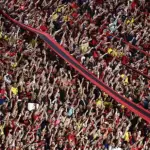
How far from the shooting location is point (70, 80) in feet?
9.69

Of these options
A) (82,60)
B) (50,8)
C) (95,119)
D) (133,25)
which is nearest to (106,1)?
(133,25)

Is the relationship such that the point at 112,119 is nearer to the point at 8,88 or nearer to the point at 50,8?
the point at 8,88

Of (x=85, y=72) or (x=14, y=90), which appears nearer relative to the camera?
(x=14, y=90)

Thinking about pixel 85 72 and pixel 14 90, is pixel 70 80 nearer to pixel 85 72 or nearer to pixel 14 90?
pixel 85 72

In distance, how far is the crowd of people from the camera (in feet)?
8.51

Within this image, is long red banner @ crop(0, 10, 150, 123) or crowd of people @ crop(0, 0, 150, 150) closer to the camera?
crowd of people @ crop(0, 0, 150, 150)

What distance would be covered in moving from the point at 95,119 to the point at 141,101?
47 centimetres

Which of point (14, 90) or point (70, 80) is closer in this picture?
point (14, 90)

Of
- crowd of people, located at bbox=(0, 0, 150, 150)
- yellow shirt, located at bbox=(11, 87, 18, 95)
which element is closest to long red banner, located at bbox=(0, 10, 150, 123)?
crowd of people, located at bbox=(0, 0, 150, 150)

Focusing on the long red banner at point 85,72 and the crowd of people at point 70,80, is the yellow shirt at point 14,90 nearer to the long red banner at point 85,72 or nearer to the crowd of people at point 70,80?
the crowd of people at point 70,80

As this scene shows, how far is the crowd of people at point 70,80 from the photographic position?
2.59 m

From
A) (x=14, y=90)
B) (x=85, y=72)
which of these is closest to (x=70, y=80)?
(x=85, y=72)

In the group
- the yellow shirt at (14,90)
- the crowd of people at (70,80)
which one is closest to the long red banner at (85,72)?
the crowd of people at (70,80)

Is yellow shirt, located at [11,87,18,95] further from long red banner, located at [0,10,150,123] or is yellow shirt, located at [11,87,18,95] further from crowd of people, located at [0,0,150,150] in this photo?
long red banner, located at [0,10,150,123]
